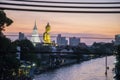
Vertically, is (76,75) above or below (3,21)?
below

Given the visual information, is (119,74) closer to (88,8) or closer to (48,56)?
(88,8)

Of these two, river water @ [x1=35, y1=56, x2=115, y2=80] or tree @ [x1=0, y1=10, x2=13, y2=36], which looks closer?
tree @ [x1=0, y1=10, x2=13, y2=36]

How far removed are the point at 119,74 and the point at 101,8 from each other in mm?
13205

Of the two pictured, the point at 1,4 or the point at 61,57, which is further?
the point at 61,57

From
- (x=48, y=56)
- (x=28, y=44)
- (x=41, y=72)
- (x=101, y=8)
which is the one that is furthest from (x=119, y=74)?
(x=48, y=56)

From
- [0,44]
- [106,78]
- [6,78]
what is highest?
[0,44]

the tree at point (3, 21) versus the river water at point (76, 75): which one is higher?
the tree at point (3, 21)

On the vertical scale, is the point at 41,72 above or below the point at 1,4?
below

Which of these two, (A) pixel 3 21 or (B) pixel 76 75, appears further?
(B) pixel 76 75

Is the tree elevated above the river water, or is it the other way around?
the tree

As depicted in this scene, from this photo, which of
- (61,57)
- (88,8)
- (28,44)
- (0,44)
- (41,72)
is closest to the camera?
(88,8)

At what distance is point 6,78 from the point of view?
1616 centimetres

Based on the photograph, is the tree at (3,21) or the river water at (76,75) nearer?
the tree at (3,21)

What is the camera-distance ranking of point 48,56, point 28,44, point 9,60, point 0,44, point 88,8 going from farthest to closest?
point 48,56
point 28,44
point 9,60
point 0,44
point 88,8
